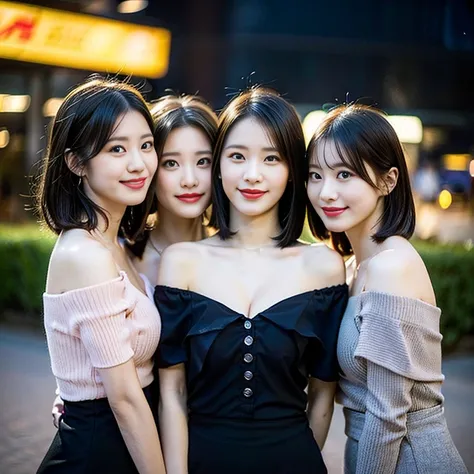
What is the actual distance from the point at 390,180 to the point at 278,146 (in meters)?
0.43

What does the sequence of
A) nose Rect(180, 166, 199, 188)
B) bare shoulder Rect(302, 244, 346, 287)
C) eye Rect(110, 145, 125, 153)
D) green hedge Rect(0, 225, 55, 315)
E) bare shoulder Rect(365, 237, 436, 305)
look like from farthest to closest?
green hedge Rect(0, 225, 55, 315)
nose Rect(180, 166, 199, 188)
bare shoulder Rect(302, 244, 346, 287)
eye Rect(110, 145, 125, 153)
bare shoulder Rect(365, 237, 436, 305)

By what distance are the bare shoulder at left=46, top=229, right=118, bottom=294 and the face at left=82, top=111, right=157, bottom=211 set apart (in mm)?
230

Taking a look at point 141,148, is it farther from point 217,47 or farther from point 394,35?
point 394,35

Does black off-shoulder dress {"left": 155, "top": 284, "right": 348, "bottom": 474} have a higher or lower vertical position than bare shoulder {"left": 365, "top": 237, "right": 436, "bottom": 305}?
lower

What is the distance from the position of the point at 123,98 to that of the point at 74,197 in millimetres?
395

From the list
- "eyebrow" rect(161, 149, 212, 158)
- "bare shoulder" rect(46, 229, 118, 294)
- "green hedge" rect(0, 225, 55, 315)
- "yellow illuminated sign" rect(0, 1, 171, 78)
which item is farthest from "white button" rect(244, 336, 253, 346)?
"yellow illuminated sign" rect(0, 1, 171, 78)

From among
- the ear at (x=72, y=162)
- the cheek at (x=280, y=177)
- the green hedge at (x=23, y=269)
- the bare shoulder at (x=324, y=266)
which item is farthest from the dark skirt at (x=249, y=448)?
the green hedge at (x=23, y=269)

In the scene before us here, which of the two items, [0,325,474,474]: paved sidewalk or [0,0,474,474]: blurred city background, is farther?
[0,0,474,474]: blurred city background

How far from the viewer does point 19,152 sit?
12.5 meters

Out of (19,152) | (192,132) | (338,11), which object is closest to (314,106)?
(338,11)

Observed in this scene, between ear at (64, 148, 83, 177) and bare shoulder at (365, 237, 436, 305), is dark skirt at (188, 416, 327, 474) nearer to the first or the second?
bare shoulder at (365, 237, 436, 305)

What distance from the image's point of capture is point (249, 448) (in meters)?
2.63

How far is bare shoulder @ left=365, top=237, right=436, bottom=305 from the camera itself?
8.58 ft

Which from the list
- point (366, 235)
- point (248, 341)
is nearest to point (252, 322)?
point (248, 341)
